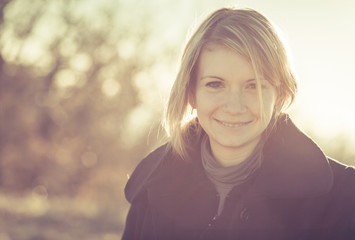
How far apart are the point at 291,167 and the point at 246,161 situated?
253 mm

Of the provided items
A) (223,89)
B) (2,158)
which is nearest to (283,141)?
(223,89)

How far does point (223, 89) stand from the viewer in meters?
2.34

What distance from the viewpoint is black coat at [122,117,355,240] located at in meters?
2.15

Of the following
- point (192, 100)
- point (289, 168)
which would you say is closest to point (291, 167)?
point (289, 168)

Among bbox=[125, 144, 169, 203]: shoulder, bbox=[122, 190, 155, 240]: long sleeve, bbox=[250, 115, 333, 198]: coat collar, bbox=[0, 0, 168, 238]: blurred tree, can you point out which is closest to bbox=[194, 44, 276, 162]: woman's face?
bbox=[250, 115, 333, 198]: coat collar

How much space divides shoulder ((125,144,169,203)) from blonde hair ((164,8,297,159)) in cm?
19

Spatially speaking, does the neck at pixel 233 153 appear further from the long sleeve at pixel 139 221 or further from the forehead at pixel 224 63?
the long sleeve at pixel 139 221

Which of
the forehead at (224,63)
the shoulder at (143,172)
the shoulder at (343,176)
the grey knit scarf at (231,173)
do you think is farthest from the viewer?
the shoulder at (143,172)

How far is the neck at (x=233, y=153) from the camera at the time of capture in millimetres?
2482

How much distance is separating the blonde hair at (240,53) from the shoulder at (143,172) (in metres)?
0.19

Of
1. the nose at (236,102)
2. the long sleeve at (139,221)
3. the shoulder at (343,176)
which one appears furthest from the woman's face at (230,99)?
the long sleeve at (139,221)

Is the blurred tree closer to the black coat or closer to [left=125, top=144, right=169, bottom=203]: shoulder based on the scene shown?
[left=125, top=144, right=169, bottom=203]: shoulder

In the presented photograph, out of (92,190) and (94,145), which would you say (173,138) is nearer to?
(94,145)

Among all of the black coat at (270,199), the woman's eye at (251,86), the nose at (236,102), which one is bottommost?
the black coat at (270,199)
